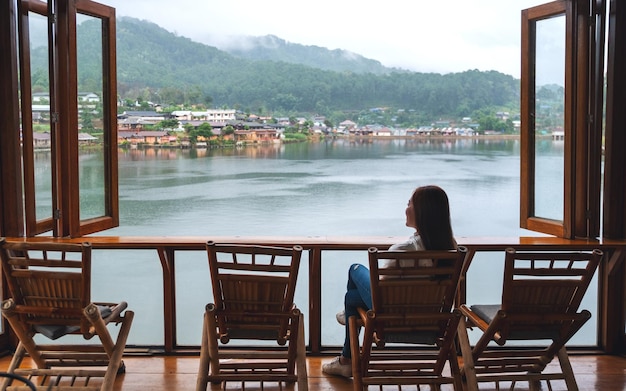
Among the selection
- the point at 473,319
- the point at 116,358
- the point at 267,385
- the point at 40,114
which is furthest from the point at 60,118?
the point at 473,319

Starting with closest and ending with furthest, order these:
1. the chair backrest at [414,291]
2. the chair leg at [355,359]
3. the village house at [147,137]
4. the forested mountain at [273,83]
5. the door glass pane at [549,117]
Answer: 1. the chair backrest at [414,291]
2. the chair leg at [355,359]
3. the door glass pane at [549,117]
4. the village house at [147,137]
5. the forested mountain at [273,83]

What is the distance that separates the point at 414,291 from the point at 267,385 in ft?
4.13

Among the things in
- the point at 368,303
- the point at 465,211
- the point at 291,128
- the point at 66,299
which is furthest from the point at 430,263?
the point at 291,128

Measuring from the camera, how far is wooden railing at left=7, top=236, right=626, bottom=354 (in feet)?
14.6

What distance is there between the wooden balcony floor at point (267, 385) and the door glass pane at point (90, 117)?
1056 mm

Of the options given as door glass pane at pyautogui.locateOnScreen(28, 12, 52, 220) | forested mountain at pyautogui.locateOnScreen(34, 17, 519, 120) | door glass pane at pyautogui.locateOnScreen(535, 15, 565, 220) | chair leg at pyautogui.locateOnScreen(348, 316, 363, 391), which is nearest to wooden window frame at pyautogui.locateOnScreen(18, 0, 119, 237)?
door glass pane at pyautogui.locateOnScreen(28, 12, 52, 220)

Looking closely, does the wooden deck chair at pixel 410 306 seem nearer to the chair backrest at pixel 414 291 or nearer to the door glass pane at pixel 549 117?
the chair backrest at pixel 414 291

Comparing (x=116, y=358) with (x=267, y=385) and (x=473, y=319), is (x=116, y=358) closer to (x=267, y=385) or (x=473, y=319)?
(x=267, y=385)

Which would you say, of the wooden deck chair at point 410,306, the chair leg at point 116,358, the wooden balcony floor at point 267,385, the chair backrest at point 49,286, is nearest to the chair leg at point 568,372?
the wooden balcony floor at point 267,385

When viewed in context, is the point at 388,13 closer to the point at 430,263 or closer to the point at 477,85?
Result: the point at 477,85

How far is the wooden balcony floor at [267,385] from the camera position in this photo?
13.5 feet

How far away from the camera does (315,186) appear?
7531mm

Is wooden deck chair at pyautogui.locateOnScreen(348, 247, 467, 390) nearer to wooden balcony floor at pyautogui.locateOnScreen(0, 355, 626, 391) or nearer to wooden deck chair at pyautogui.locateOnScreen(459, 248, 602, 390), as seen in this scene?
wooden deck chair at pyautogui.locateOnScreen(459, 248, 602, 390)

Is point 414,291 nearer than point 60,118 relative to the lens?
Yes
